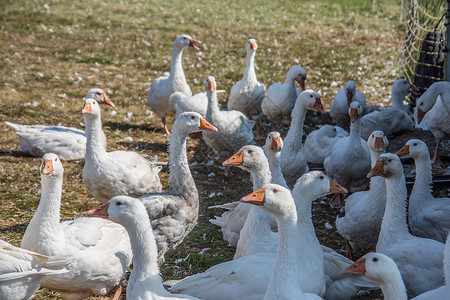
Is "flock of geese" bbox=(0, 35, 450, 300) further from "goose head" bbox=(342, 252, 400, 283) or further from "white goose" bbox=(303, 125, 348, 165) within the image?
"white goose" bbox=(303, 125, 348, 165)

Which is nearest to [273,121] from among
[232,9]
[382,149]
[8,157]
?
[382,149]

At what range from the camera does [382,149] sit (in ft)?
19.9

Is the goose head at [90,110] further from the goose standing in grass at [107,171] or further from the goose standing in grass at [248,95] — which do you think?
the goose standing in grass at [248,95]

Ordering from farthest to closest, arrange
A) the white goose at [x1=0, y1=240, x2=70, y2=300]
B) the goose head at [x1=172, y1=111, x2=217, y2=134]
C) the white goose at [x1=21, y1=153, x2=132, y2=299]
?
the goose head at [x1=172, y1=111, x2=217, y2=134], the white goose at [x1=21, y1=153, x2=132, y2=299], the white goose at [x1=0, y1=240, x2=70, y2=300]

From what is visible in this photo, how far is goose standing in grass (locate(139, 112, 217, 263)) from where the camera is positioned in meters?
5.38

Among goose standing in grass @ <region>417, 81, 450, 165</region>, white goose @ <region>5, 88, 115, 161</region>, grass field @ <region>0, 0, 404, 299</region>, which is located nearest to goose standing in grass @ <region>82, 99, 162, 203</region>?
grass field @ <region>0, 0, 404, 299</region>

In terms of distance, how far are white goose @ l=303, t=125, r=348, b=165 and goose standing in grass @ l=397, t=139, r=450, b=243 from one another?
2.20 meters

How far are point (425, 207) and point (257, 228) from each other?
1938 millimetres

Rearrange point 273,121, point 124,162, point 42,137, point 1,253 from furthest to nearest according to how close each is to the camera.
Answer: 1. point 273,121
2. point 42,137
3. point 124,162
4. point 1,253

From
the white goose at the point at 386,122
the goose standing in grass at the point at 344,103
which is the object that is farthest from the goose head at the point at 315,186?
the goose standing in grass at the point at 344,103

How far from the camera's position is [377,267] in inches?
152

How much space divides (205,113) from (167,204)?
3.63m

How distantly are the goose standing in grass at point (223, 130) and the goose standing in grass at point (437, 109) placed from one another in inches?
105

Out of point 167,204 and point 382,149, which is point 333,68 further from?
point 167,204
